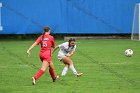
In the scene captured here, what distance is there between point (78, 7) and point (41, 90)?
866 inches

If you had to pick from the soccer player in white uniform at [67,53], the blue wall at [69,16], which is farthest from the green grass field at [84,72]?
the blue wall at [69,16]

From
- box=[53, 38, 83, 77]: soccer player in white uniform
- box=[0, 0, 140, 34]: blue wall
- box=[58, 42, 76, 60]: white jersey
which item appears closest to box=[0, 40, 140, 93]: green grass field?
box=[53, 38, 83, 77]: soccer player in white uniform

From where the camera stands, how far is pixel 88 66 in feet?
65.3

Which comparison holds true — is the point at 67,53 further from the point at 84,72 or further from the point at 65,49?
the point at 84,72

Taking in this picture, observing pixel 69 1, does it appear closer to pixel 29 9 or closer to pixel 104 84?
pixel 29 9

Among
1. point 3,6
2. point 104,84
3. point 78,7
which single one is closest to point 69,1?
point 78,7

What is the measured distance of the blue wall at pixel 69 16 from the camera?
113 feet

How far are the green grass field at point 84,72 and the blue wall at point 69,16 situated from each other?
25.6 ft

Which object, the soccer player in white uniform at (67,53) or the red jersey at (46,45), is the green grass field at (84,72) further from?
the red jersey at (46,45)

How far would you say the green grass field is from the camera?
13.9 meters

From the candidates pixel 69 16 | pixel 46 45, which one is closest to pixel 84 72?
pixel 46 45

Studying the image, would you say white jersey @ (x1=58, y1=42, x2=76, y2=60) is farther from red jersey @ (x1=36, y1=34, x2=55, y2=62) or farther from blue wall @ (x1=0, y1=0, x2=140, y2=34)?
blue wall @ (x1=0, y1=0, x2=140, y2=34)

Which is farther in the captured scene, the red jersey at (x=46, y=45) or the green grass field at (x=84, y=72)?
the red jersey at (x=46, y=45)

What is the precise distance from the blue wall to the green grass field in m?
7.82
